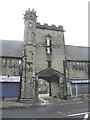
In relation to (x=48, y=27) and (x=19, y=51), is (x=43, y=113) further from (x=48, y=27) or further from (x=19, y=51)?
(x=48, y=27)

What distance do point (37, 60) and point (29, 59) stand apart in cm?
→ 163

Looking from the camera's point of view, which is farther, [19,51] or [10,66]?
[19,51]

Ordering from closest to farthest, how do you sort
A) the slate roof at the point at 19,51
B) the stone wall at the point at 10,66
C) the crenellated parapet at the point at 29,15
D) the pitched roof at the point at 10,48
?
the stone wall at the point at 10,66, the crenellated parapet at the point at 29,15, the pitched roof at the point at 10,48, the slate roof at the point at 19,51

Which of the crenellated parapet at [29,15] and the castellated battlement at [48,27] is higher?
the crenellated parapet at [29,15]

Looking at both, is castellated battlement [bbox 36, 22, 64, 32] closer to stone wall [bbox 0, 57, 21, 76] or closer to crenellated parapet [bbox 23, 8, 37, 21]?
crenellated parapet [bbox 23, 8, 37, 21]

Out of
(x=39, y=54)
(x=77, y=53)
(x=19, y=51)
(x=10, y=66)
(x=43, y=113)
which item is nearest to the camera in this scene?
(x=43, y=113)

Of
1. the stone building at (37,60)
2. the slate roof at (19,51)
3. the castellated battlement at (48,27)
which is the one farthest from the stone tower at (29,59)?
the slate roof at (19,51)

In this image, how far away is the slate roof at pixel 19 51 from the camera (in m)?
21.5

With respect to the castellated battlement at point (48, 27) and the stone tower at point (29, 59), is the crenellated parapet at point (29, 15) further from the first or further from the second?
the castellated battlement at point (48, 27)

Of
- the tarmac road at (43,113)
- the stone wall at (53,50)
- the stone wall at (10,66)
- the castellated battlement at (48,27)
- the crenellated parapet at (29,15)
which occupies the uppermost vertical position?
the crenellated parapet at (29,15)

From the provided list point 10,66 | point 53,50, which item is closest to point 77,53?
point 53,50

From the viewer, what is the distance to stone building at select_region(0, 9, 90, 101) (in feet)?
62.3

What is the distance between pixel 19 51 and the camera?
2239 centimetres

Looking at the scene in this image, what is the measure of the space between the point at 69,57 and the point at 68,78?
15.0ft
